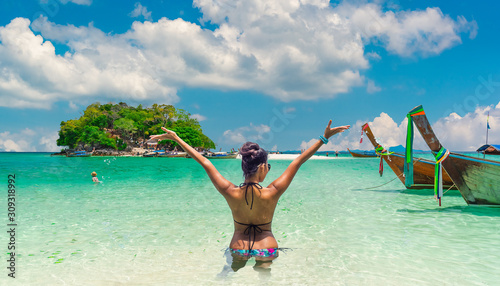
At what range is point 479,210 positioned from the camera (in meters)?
8.70

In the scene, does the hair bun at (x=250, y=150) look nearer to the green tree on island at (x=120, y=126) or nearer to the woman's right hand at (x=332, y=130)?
the woman's right hand at (x=332, y=130)

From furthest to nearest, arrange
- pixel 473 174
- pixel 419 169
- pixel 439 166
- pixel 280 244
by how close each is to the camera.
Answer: pixel 419 169
pixel 473 174
pixel 439 166
pixel 280 244

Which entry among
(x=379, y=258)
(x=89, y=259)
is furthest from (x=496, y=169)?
(x=89, y=259)

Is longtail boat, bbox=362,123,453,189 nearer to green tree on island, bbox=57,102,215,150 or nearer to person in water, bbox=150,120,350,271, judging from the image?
person in water, bbox=150,120,350,271

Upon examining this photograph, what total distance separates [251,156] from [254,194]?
0.43 meters

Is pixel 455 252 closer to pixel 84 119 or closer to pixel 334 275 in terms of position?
pixel 334 275

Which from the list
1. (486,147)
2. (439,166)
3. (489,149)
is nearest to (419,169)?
(439,166)

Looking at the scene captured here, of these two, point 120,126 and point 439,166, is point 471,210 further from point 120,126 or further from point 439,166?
point 120,126

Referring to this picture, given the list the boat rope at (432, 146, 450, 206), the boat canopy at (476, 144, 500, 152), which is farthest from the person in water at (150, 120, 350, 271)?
the boat canopy at (476, 144, 500, 152)

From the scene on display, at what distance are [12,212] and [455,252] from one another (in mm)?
11496

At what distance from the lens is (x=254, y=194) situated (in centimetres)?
327

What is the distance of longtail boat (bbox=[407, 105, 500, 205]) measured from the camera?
7762mm

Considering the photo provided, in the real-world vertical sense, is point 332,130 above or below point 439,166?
above

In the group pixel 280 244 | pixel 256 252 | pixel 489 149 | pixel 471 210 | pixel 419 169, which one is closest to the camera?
pixel 256 252
